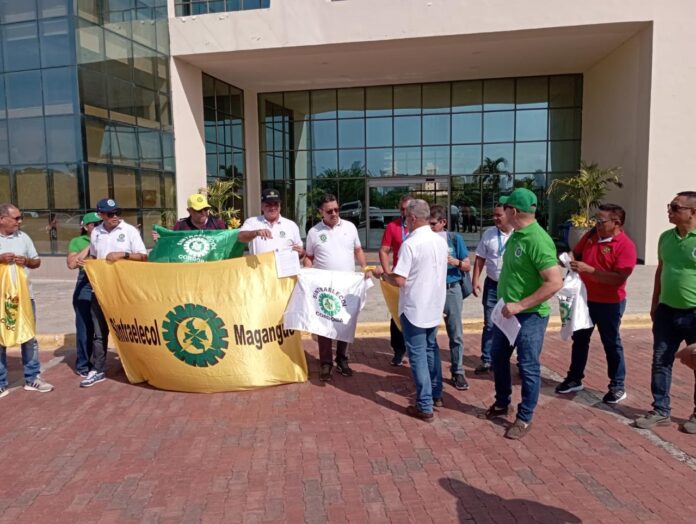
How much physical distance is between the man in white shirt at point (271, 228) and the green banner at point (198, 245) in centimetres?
22

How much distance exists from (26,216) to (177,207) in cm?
414

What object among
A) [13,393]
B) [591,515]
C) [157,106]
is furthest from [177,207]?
[591,515]

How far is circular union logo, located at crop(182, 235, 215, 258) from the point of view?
212 inches

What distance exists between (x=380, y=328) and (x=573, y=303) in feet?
11.1

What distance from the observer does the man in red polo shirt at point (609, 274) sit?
4.38 metres

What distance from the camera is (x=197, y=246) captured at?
539cm

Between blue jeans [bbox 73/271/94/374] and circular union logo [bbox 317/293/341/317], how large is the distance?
95.4 inches

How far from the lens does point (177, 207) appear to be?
16.6 m

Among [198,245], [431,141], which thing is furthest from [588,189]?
[198,245]

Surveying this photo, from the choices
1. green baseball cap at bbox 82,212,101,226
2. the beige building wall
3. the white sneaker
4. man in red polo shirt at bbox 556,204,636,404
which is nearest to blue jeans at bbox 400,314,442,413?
man in red polo shirt at bbox 556,204,636,404

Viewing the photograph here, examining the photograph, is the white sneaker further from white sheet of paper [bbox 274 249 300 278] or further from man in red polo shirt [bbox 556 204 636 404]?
man in red polo shirt [bbox 556 204 636 404]

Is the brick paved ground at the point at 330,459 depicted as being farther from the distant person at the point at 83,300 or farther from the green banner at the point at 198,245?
the green banner at the point at 198,245

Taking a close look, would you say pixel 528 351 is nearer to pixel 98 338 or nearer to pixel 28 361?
pixel 98 338

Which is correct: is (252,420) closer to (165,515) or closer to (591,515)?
(165,515)
